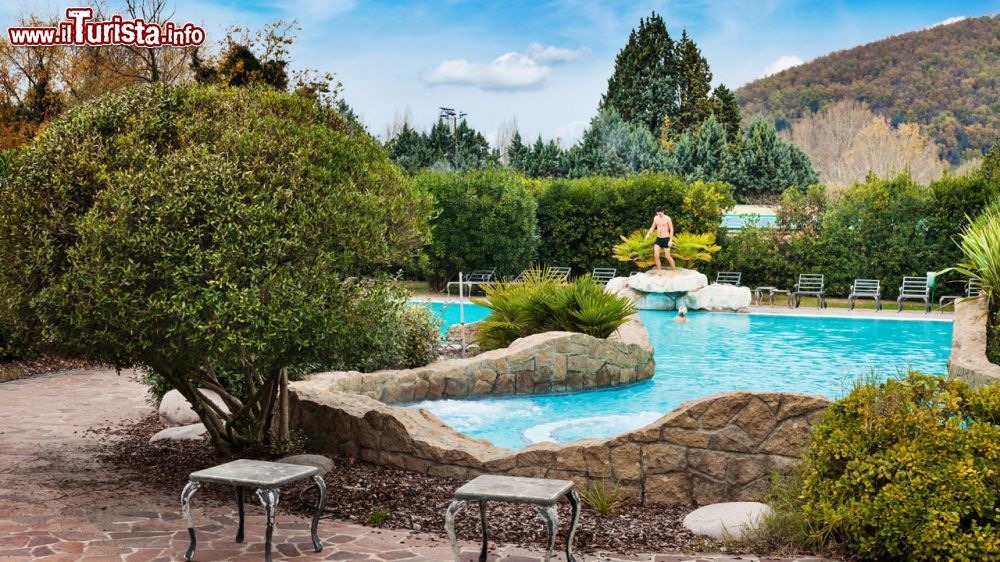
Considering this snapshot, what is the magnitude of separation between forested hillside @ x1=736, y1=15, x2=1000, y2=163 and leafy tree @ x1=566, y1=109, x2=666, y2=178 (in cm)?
2211

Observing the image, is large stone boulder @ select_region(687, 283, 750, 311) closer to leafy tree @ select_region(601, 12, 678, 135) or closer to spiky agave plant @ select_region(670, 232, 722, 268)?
spiky agave plant @ select_region(670, 232, 722, 268)

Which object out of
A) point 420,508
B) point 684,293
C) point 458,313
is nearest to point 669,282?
point 684,293

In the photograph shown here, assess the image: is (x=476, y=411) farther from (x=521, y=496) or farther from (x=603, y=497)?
(x=521, y=496)

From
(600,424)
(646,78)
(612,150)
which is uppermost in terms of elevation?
(646,78)

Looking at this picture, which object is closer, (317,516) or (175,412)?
(317,516)

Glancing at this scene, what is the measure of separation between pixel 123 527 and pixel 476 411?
5771 mm

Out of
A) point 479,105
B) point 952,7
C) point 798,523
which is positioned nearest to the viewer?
point 798,523

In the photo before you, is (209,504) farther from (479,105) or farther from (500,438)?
(479,105)

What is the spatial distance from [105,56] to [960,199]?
2393 centimetres

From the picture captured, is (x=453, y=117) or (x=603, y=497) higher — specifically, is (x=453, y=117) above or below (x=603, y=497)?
above

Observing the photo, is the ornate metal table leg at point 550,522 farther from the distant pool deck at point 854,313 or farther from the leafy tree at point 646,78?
the leafy tree at point 646,78

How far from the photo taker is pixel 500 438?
966 centimetres

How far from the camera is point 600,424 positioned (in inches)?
402

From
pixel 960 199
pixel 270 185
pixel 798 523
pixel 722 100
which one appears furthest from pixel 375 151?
pixel 722 100
